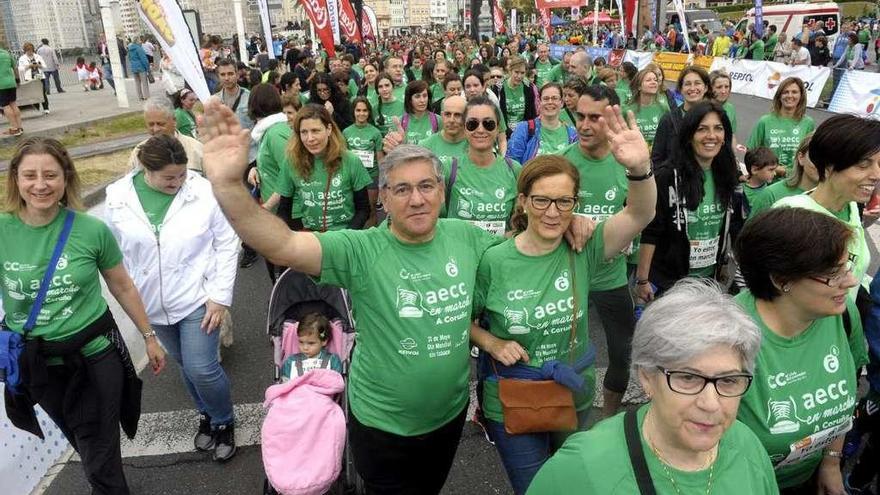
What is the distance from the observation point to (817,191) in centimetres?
315

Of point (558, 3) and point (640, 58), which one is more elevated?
point (558, 3)

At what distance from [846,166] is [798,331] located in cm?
117

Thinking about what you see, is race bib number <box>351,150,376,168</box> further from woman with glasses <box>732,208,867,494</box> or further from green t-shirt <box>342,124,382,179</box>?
woman with glasses <box>732,208,867,494</box>

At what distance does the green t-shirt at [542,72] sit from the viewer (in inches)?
463

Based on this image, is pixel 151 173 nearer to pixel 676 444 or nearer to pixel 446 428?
pixel 446 428

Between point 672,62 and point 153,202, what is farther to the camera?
point 672,62

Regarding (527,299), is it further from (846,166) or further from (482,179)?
(482,179)

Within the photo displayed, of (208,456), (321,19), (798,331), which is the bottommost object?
(208,456)

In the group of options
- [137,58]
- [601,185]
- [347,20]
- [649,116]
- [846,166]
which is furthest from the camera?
[137,58]

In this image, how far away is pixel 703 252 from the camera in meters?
3.94

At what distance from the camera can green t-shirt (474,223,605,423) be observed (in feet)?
8.73

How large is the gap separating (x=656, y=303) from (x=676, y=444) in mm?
423

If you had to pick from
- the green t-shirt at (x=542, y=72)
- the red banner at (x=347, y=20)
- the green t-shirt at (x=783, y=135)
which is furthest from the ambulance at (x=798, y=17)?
the green t-shirt at (x=783, y=135)

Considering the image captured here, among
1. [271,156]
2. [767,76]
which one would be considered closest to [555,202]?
[271,156]
